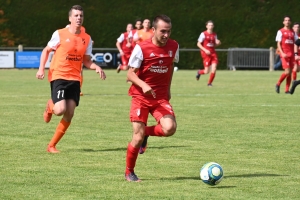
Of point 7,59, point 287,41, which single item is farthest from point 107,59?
point 287,41

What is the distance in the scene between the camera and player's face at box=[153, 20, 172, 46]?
27.3 ft

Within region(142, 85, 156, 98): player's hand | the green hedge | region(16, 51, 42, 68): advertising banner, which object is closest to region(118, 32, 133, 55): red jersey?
region(16, 51, 42, 68): advertising banner

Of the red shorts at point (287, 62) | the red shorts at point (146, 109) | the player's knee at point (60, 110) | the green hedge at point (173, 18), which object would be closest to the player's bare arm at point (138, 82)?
the red shorts at point (146, 109)

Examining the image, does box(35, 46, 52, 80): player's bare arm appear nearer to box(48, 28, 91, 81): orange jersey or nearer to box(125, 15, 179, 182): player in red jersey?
box(48, 28, 91, 81): orange jersey

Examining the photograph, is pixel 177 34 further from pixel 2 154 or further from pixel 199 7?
pixel 2 154

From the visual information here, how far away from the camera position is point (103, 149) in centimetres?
1093

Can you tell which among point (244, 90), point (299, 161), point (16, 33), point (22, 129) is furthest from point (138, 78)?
point (16, 33)

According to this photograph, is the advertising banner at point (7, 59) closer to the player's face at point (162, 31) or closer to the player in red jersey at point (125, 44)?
the player in red jersey at point (125, 44)

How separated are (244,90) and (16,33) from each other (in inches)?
960

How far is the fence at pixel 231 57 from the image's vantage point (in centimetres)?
4300

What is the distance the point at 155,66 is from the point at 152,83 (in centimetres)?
20

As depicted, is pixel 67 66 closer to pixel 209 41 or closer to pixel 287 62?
pixel 287 62

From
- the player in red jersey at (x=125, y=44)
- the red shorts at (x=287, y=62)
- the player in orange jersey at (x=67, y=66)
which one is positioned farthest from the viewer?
the player in red jersey at (x=125, y=44)

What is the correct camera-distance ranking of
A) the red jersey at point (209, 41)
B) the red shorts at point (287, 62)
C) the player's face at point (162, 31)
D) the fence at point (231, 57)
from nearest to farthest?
the player's face at point (162, 31)
the red shorts at point (287, 62)
the red jersey at point (209, 41)
the fence at point (231, 57)
